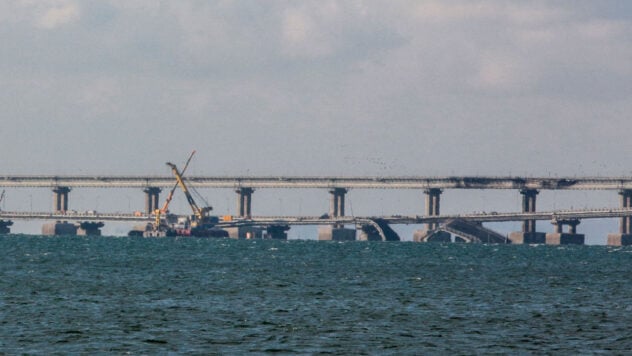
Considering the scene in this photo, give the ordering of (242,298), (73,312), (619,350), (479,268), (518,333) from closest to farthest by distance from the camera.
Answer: (619,350) < (518,333) < (73,312) < (242,298) < (479,268)

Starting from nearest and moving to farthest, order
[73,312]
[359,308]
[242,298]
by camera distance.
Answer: [73,312] < [359,308] < [242,298]

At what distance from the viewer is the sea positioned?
60031mm

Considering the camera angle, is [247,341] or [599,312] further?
[599,312]

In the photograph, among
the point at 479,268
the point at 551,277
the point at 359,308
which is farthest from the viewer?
the point at 479,268

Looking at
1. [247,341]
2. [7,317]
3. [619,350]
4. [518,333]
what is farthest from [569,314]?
[7,317]

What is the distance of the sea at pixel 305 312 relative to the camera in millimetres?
60031

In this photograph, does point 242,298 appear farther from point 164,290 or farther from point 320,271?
point 320,271

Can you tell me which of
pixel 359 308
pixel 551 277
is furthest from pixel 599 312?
pixel 551 277

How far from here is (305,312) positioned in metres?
76.4

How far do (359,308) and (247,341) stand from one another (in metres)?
20.1

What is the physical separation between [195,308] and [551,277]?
189ft

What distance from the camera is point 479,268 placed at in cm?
14588

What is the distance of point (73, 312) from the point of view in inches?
2913

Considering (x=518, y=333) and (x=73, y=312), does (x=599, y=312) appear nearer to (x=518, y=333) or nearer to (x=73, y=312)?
(x=518, y=333)
